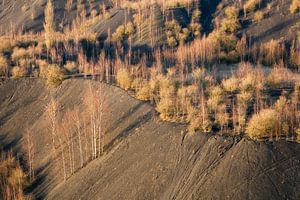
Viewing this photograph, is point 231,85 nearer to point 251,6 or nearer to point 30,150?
point 30,150

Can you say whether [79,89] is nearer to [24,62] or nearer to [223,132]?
[24,62]

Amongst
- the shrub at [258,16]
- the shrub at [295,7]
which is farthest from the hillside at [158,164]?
the shrub at [295,7]

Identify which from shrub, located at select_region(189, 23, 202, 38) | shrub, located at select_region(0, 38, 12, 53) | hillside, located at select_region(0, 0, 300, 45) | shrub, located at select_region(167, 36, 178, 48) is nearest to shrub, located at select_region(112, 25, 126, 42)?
hillside, located at select_region(0, 0, 300, 45)

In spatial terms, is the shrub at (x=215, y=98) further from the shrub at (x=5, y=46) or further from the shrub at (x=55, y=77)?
the shrub at (x=5, y=46)

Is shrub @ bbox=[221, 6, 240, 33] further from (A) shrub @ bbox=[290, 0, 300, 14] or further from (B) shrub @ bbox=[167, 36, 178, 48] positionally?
(A) shrub @ bbox=[290, 0, 300, 14]

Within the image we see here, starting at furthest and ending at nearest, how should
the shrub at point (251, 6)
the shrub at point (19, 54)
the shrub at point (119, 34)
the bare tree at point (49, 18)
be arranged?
the bare tree at point (49, 18)
the shrub at point (251, 6)
the shrub at point (119, 34)
the shrub at point (19, 54)

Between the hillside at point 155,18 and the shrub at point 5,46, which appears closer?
the shrub at point 5,46

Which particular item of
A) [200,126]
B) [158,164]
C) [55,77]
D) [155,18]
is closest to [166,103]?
[200,126]

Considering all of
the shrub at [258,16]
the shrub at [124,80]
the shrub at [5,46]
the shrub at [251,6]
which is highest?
the shrub at [251,6]
